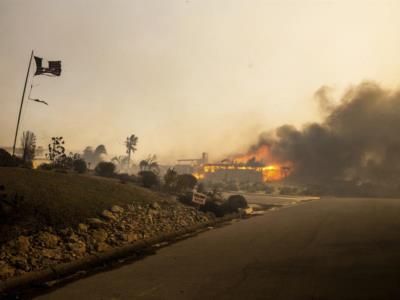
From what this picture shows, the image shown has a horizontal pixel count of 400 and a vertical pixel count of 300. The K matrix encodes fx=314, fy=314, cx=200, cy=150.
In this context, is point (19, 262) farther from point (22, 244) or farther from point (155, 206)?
point (155, 206)

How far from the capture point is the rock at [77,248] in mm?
9023

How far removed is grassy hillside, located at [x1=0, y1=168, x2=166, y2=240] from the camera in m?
9.97

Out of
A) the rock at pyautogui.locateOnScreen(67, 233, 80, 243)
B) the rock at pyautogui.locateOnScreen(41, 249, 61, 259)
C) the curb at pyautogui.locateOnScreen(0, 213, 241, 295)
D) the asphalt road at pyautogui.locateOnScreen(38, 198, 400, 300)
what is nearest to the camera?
the asphalt road at pyautogui.locateOnScreen(38, 198, 400, 300)

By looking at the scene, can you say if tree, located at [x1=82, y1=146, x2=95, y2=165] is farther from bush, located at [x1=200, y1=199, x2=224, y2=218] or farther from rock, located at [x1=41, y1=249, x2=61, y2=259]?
rock, located at [x1=41, y1=249, x2=61, y2=259]

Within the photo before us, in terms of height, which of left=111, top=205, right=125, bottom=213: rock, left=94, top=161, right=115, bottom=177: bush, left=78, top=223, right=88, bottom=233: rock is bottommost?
left=78, top=223, right=88, bottom=233: rock

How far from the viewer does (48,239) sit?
352 inches

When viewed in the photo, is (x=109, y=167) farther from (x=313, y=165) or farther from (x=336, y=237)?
(x=313, y=165)

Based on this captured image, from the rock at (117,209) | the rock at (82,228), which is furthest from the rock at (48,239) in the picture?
the rock at (117,209)

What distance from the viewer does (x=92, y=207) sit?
12539 mm

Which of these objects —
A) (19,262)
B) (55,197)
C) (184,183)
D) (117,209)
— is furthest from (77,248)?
(184,183)

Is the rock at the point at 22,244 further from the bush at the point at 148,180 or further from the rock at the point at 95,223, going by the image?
the bush at the point at 148,180

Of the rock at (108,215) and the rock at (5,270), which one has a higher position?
the rock at (108,215)

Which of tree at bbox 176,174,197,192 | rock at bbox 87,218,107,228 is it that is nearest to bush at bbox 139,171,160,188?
tree at bbox 176,174,197,192

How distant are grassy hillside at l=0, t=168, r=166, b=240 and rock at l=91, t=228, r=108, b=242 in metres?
0.76
